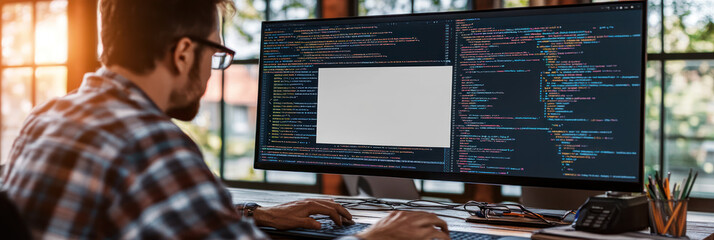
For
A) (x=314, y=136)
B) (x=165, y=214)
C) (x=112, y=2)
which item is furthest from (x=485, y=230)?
(x=112, y=2)

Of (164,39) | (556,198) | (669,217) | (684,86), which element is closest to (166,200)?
(164,39)

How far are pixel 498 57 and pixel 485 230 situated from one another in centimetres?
35

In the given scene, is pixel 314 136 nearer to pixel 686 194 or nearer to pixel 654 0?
pixel 686 194

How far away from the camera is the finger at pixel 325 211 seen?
4.02ft

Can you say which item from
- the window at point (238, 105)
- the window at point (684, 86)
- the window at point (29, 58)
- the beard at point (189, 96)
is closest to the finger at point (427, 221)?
the beard at point (189, 96)

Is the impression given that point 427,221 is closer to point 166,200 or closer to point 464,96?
point 464,96

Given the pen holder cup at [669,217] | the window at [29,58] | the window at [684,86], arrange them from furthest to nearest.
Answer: the window at [29,58] → the window at [684,86] → the pen holder cup at [669,217]

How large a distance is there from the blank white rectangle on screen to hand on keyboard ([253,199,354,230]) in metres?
0.18

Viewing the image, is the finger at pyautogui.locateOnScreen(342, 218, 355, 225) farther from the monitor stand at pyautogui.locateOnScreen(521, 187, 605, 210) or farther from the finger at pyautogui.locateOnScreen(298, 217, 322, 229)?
the monitor stand at pyautogui.locateOnScreen(521, 187, 605, 210)

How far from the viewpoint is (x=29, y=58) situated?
445 cm

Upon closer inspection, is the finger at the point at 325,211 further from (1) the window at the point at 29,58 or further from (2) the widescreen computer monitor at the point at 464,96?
(1) the window at the point at 29,58

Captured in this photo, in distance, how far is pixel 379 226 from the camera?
98 cm

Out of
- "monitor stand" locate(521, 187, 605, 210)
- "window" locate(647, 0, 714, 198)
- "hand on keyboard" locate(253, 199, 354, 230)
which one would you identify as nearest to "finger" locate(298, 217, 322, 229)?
"hand on keyboard" locate(253, 199, 354, 230)

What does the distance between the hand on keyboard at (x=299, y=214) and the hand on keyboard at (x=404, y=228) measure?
0.75 feet
